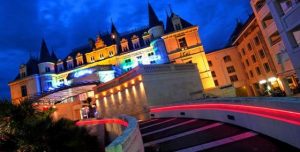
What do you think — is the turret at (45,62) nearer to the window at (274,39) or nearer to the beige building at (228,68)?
the beige building at (228,68)

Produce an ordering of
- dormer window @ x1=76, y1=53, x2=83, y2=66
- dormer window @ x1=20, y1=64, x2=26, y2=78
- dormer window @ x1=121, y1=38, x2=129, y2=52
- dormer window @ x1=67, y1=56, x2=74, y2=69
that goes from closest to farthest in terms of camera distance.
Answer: dormer window @ x1=121, y1=38, x2=129, y2=52
dormer window @ x1=76, y1=53, x2=83, y2=66
dormer window @ x1=67, y1=56, x2=74, y2=69
dormer window @ x1=20, y1=64, x2=26, y2=78

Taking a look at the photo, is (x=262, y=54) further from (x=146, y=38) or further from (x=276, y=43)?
(x=146, y=38)

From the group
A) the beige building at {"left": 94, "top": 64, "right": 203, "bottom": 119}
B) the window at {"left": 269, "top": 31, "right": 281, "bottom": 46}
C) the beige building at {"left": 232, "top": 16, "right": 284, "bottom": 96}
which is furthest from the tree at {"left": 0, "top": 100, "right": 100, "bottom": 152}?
the beige building at {"left": 232, "top": 16, "right": 284, "bottom": 96}

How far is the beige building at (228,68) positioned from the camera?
5093 cm

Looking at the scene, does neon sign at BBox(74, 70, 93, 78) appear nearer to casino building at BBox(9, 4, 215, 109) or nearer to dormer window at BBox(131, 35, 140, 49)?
casino building at BBox(9, 4, 215, 109)

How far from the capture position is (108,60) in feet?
160

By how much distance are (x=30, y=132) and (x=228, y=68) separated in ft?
154

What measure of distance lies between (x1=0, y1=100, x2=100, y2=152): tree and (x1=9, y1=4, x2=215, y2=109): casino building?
80.3 ft

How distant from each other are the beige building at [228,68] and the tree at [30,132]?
43585 millimetres

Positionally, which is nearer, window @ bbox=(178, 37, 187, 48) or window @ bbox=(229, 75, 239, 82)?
window @ bbox=(178, 37, 187, 48)

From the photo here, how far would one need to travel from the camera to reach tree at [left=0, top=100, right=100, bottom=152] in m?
10.8

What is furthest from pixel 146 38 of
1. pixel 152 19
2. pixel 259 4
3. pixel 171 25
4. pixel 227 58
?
pixel 259 4

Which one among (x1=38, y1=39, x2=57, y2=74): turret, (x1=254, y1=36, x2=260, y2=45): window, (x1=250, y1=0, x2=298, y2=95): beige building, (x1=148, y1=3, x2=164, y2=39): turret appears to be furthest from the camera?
(x1=38, y1=39, x2=57, y2=74): turret

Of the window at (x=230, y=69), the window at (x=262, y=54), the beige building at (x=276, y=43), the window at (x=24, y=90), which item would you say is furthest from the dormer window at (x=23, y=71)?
the window at (x=262, y=54)
